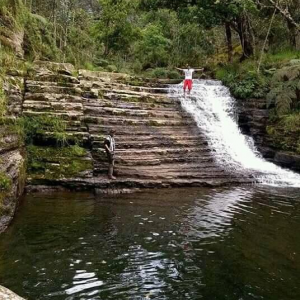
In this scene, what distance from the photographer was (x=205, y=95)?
1780 centimetres

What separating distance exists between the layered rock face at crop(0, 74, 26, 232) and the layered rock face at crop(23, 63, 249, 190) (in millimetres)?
628

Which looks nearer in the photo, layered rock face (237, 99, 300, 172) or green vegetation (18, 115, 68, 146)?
green vegetation (18, 115, 68, 146)

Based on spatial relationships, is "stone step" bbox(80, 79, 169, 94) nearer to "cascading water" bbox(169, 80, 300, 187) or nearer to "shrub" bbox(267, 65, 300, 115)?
"cascading water" bbox(169, 80, 300, 187)

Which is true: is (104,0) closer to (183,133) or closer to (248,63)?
(248,63)

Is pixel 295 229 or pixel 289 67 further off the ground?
pixel 289 67

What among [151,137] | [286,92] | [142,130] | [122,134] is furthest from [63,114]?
[286,92]

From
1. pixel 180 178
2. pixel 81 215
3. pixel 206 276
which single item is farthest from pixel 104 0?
pixel 206 276

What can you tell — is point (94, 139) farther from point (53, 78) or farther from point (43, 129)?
point (53, 78)

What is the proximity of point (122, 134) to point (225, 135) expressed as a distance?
4738 millimetres

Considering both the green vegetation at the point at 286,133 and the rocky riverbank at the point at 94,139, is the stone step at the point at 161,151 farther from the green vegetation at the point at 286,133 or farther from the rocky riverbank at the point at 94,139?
the green vegetation at the point at 286,133

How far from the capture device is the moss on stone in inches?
431

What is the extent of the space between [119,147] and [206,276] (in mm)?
7587

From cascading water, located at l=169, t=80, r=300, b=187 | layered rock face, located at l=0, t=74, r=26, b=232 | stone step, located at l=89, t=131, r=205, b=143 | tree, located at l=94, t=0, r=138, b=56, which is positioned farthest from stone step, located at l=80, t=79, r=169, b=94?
tree, located at l=94, t=0, r=138, b=56

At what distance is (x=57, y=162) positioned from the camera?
1118cm
